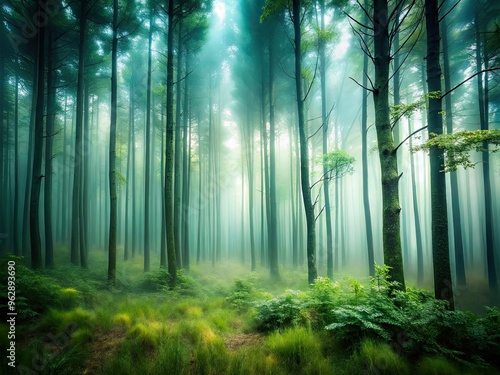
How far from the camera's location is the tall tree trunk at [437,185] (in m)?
4.00

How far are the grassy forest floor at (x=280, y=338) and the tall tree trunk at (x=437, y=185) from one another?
21.9 inches

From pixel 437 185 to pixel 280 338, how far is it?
431 centimetres

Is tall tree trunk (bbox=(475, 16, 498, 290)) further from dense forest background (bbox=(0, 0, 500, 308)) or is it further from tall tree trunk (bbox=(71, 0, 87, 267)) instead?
tall tree trunk (bbox=(71, 0, 87, 267))

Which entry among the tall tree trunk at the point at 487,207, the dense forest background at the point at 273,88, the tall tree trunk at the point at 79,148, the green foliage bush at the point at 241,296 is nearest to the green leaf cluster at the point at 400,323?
the dense forest background at the point at 273,88

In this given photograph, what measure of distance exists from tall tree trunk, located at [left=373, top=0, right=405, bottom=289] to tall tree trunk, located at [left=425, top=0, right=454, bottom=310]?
76cm

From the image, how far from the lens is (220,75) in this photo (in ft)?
54.4

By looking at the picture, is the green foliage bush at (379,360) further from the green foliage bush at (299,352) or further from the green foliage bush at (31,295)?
the green foliage bush at (31,295)

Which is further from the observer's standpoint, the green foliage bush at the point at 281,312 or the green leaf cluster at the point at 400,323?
the green foliage bush at the point at 281,312

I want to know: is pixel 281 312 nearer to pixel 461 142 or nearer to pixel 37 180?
pixel 461 142

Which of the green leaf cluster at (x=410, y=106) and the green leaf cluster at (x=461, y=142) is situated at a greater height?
the green leaf cluster at (x=410, y=106)

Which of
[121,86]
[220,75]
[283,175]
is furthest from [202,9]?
[283,175]

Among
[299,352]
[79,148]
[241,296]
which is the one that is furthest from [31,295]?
[79,148]

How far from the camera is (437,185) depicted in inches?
168

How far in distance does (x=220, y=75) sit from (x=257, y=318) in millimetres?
17063
